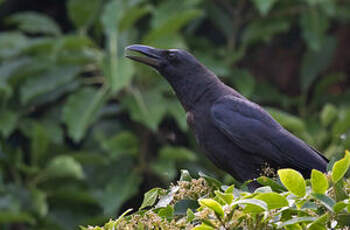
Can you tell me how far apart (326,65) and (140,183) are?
203 cm

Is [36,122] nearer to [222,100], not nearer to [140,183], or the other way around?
[140,183]

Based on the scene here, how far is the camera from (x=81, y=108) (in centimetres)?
557

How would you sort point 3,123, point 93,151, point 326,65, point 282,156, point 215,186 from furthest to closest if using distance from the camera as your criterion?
point 326,65 < point 93,151 < point 3,123 < point 282,156 < point 215,186

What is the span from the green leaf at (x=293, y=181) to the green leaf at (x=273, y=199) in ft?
0.14

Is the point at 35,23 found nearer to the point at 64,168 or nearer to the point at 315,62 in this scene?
the point at 64,168

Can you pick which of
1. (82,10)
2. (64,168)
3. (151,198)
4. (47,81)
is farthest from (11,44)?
(151,198)

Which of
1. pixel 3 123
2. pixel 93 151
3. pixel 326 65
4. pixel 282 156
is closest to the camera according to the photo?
pixel 282 156

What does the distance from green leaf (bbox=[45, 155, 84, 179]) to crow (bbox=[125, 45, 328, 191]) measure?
77.6 inches

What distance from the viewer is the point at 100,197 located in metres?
5.71

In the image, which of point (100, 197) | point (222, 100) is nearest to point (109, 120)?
point (100, 197)

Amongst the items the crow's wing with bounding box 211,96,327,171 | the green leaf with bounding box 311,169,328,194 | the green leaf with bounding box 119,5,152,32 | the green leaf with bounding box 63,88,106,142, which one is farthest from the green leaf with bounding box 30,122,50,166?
the green leaf with bounding box 311,169,328,194

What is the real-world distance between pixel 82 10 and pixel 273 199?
4.23m

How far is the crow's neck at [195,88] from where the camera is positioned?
3.64m

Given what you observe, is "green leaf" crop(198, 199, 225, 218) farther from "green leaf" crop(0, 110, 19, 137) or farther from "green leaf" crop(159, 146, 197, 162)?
"green leaf" crop(0, 110, 19, 137)
